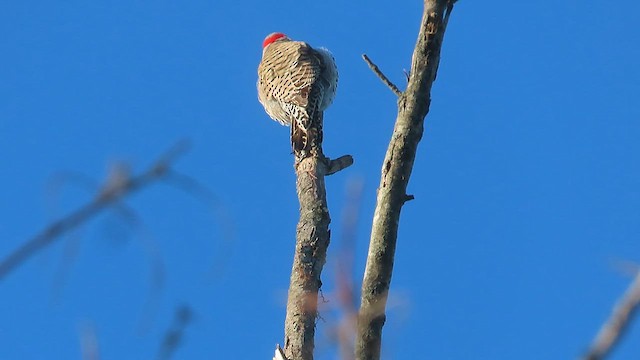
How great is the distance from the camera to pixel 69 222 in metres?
1.52

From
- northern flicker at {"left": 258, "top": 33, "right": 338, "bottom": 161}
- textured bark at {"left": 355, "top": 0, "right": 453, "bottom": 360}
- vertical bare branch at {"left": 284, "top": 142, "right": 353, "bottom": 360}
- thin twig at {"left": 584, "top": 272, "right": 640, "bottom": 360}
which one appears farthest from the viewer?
northern flicker at {"left": 258, "top": 33, "right": 338, "bottom": 161}

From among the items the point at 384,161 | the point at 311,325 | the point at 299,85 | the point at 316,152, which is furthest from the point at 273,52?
the point at 384,161

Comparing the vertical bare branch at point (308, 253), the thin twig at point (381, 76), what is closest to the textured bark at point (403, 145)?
the thin twig at point (381, 76)

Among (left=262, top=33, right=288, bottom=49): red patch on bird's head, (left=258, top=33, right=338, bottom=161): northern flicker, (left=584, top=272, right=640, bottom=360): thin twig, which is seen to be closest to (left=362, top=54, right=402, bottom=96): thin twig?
(left=584, top=272, right=640, bottom=360): thin twig

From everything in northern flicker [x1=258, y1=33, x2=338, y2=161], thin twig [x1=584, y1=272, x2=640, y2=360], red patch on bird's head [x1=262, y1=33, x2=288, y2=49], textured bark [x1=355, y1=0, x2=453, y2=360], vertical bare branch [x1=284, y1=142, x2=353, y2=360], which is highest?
red patch on bird's head [x1=262, y1=33, x2=288, y2=49]

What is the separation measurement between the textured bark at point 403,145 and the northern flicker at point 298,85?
14.4ft

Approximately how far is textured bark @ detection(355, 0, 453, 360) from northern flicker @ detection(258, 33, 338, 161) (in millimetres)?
4398

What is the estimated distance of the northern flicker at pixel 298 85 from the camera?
9.99 meters

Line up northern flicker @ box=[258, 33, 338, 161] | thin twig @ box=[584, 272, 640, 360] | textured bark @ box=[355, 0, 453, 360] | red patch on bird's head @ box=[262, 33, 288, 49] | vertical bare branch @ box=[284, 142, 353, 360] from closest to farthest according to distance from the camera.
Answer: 1. thin twig @ box=[584, 272, 640, 360]
2. textured bark @ box=[355, 0, 453, 360]
3. vertical bare branch @ box=[284, 142, 353, 360]
4. northern flicker @ box=[258, 33, 338, 161]
5. red patch on bird's head @ box=[262, 33, 288, 49]

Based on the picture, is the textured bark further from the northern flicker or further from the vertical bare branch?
the northern flicker

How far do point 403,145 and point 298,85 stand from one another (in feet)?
20.8

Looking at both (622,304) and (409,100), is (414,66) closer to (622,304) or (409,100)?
(409,100)

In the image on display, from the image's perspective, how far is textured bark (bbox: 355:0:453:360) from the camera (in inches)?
177

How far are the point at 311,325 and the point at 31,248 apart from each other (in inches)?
190
